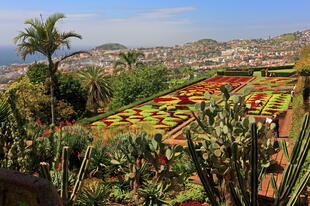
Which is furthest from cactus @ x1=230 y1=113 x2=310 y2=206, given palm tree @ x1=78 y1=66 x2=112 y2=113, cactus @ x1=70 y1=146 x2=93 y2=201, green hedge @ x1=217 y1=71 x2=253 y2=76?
green hedge @ x1=217 y1=71 x2=253 y2=76

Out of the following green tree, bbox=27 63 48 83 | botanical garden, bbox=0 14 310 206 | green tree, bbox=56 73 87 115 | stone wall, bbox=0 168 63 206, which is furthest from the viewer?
green tree, bbox=56 73 87 115

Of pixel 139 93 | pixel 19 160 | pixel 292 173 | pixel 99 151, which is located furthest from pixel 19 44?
pixel 139 93

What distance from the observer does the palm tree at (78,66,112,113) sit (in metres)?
27.8

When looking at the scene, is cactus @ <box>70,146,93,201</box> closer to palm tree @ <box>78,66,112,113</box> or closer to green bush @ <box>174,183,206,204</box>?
green bush @ <box>174,183,206,204</box>

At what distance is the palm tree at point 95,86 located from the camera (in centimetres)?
2783

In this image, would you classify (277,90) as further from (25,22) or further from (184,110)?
(25,22)

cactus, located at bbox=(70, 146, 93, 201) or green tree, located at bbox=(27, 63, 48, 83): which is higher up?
green tree, located at bbox=(27, 63, 48, 83)

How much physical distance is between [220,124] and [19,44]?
12.6 meters

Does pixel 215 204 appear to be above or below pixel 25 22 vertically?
below

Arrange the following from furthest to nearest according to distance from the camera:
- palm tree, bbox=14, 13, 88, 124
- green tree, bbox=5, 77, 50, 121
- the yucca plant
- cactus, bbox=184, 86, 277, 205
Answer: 1. green tree, bbox=5, 77, 50, 121
2. palm tree, bbox=14, 13, 88, 124
3. the yucca plant
4. cactus, bbox=184, 86, 277, 205

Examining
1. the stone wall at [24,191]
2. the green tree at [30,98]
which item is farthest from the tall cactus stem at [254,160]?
the green tree at [30,98]

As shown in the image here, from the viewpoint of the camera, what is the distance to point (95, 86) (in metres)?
28.1

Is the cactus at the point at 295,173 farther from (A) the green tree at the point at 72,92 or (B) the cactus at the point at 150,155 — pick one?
(A) the green tree at the point at 72,92

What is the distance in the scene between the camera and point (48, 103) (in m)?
23.1
